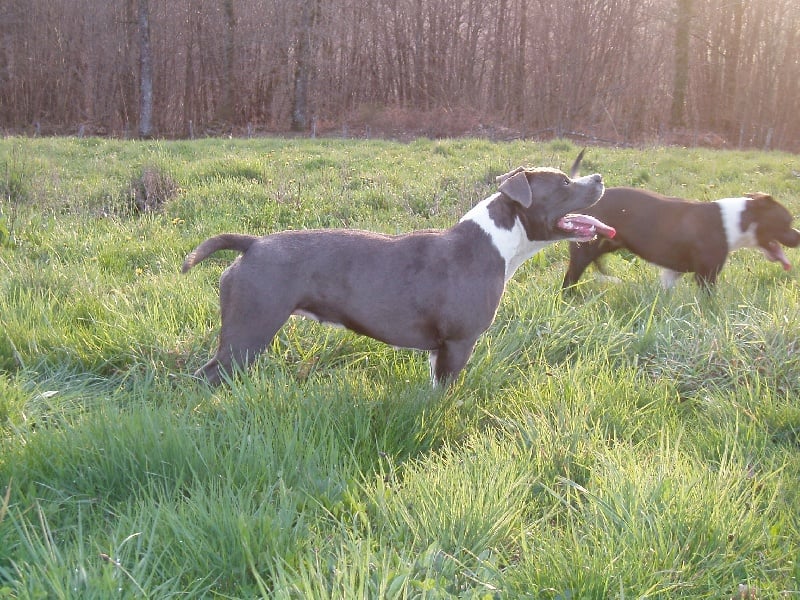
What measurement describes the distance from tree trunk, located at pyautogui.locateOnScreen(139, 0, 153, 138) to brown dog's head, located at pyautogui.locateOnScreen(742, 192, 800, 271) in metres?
22.1

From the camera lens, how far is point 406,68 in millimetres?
27531

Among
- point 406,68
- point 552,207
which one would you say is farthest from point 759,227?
point 406,68

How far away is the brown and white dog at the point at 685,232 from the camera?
18.3ft

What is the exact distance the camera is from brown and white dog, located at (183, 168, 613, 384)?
3355mm

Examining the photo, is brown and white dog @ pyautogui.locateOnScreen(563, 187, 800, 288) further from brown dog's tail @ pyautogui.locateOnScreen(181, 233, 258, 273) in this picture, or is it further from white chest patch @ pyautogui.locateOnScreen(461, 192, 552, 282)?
brown dog's tail @ pyautogui.locateOnScreen(181, 233, 258, 273)

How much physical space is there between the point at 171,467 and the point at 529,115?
24.2m

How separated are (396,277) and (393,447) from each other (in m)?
0.99

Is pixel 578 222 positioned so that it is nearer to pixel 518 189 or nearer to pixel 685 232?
pixel 518 189

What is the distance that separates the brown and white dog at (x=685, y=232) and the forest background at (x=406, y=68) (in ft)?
59.5

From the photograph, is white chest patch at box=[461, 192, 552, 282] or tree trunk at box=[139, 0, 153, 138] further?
tree trunk at box=[139, 0, 153, 138]

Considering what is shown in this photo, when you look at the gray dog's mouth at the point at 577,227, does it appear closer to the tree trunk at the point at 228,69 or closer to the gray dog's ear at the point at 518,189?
the gray dog's ear at the point at 518,189

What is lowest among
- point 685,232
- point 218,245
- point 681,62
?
point 685,232

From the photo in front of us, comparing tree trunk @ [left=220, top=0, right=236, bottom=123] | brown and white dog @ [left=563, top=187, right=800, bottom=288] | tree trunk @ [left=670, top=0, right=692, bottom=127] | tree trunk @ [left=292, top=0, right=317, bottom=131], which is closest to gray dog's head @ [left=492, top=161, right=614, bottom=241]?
brown and white dog @ [left=563, top=187, right=800, bottom=288]

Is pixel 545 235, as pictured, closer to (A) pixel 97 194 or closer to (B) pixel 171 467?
(B) pixel 171 467
